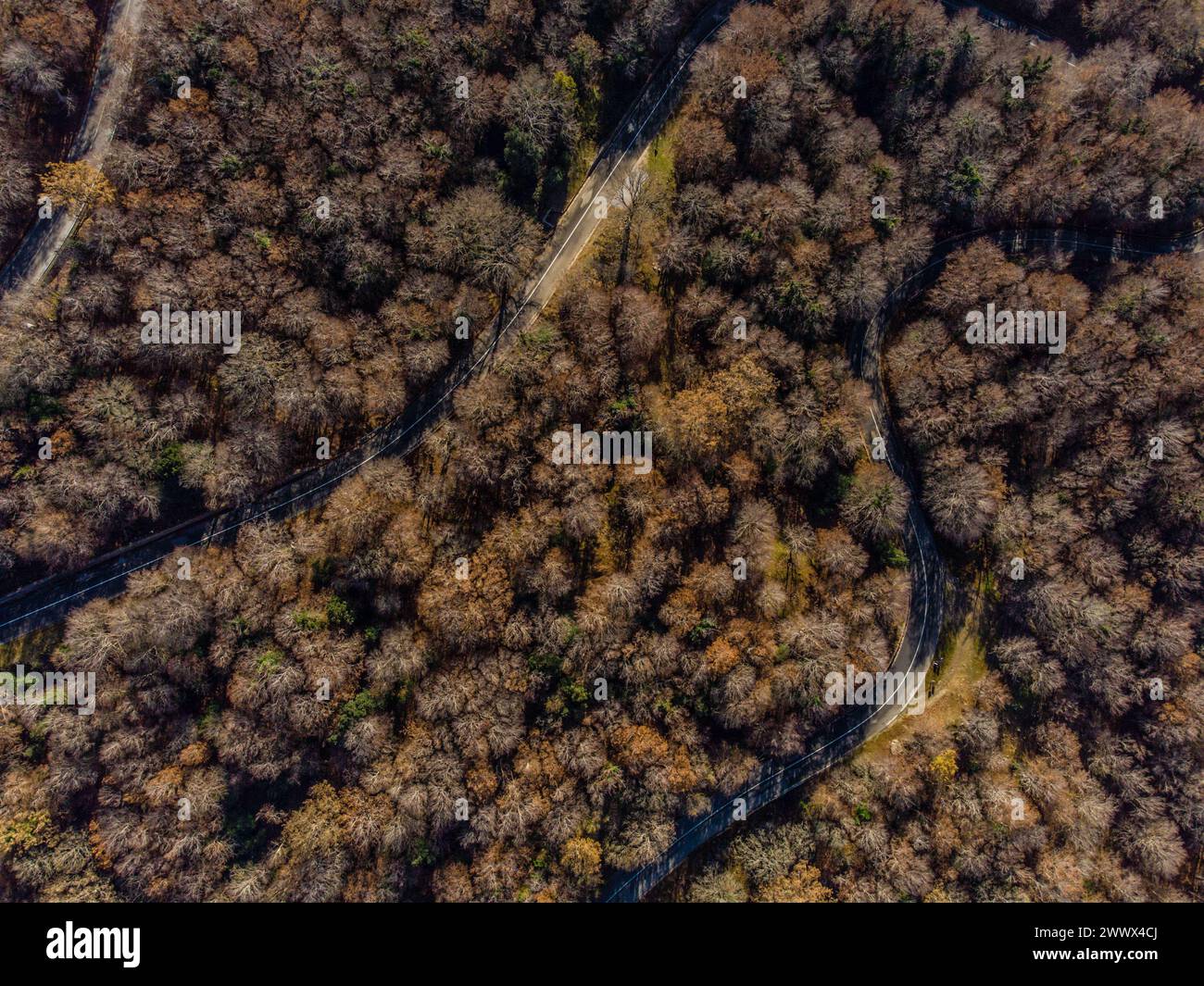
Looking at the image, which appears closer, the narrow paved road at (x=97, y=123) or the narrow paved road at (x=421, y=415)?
the narrow paved road at (x=97, y=123)

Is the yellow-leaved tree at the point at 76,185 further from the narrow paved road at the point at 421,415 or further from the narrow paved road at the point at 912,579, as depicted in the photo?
the narrow paved road at the point at 912,579

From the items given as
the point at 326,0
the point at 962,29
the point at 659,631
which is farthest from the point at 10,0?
the point at 962,29

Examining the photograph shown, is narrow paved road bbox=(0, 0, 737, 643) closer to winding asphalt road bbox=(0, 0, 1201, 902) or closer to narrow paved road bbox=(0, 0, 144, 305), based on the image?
winding asphalt road bbox=(0, 0, 1201, 902)

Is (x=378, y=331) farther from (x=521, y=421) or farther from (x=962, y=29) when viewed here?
(x=962, y=29)

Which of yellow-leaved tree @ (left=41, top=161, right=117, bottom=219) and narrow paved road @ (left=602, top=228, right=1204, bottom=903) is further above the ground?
yellow-leaved tree @ (left=41, top=161, right=117, bottom=219)

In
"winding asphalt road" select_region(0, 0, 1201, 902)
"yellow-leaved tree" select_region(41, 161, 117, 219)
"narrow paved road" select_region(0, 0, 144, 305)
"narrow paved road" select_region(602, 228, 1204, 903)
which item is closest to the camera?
"yellow-leaved tree" select_region(41, 161, 117, 219)

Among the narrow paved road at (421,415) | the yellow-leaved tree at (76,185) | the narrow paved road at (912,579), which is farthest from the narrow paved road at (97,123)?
the narrow paved road at (912,579)

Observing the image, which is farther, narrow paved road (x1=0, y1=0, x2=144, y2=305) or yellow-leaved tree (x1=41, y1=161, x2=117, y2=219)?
narrow paved road (x1=0, y1=0, x2=144, y2=305)

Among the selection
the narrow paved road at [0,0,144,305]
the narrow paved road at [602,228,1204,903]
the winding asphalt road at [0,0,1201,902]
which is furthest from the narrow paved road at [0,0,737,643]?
the narrow paved road at [602,228,1204,903]

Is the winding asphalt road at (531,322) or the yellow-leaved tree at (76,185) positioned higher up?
the yellow-leaved tree at (76,185)
